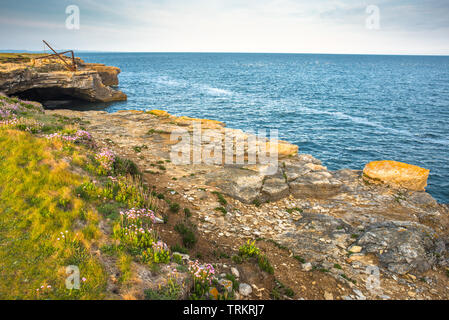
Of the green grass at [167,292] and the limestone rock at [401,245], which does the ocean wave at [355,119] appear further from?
the green grass at [167,292]

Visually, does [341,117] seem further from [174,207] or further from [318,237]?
[174,207]

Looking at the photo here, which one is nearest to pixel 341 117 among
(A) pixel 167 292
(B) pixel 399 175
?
(B) pixel 399 175

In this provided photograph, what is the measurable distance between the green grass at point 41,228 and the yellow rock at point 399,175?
18363mm

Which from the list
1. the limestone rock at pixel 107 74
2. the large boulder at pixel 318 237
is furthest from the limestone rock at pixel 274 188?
the limestone rock at pixel 107 74

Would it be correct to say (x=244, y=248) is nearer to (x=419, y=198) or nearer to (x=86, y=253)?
(x=86, y=253)

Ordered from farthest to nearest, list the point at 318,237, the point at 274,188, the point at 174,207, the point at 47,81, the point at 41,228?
the point at 47,81 < the point at 274,188 < the point at 174,207 < the point at 318,237 < the point at 41,228

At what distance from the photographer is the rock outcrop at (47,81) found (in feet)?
123

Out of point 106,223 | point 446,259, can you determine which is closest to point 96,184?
point 106,223

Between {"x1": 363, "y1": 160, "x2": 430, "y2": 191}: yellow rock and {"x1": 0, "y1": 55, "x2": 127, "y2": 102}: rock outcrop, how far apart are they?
155 feet

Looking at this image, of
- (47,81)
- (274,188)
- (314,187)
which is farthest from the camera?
(47,81)

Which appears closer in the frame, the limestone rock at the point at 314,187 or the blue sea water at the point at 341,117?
the limestone rock at the point at 314,187

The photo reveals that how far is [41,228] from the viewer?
306 inches

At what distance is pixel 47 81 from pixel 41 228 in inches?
1697
